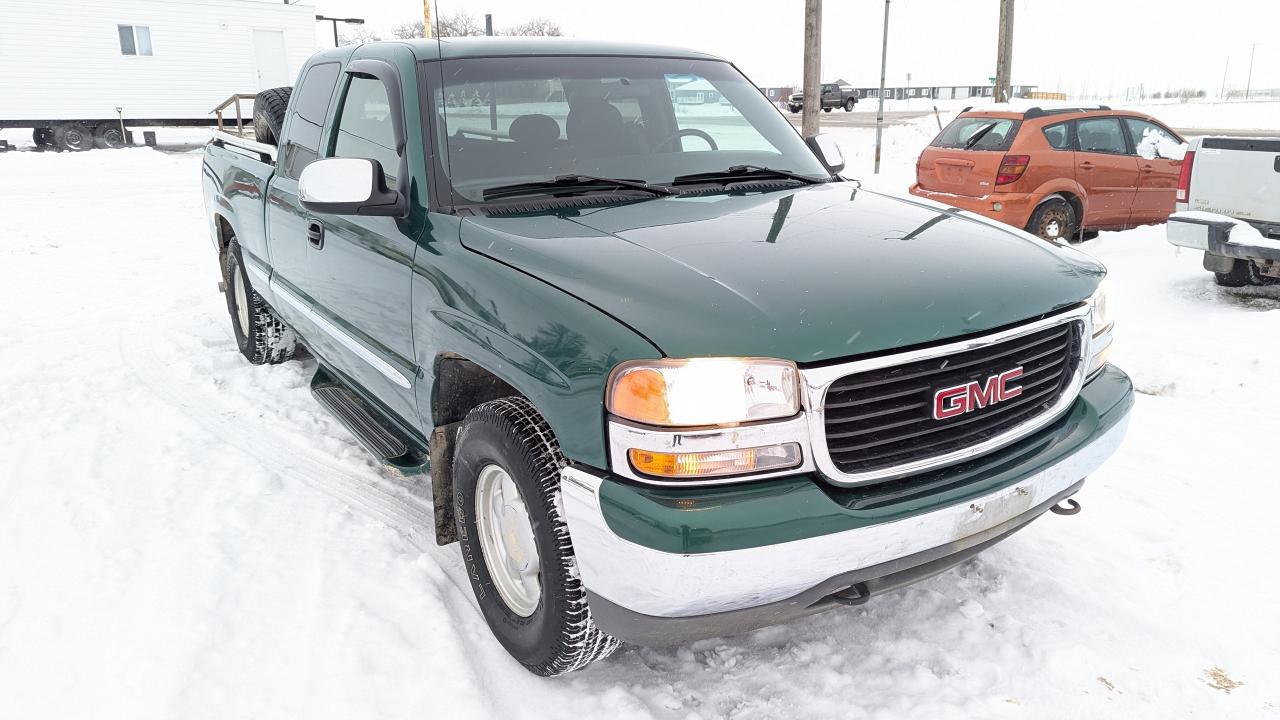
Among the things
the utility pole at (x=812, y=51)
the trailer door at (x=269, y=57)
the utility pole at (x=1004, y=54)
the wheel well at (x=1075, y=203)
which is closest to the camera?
the wheel well at (x=1075, y=203)

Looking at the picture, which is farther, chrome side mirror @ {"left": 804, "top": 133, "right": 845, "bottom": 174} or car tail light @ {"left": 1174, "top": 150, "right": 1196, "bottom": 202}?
car tail light @ {"left": 1174, "top": 150, "right": 1196, "bottom": 202}

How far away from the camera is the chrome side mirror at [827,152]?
4039 millimetres

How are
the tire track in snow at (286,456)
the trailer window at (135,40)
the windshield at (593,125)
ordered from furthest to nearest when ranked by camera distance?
1. the trailer window at (135,40)
2. the tire track in snow at (286,456)
3. the windshield at (593,125)

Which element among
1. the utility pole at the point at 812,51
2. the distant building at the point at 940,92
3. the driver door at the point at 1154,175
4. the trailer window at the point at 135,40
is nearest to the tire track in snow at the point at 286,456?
the driver door at the point at 1154,175

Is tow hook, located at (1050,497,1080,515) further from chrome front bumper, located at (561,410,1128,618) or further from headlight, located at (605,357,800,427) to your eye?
headlight, located at (605,357,800,427)

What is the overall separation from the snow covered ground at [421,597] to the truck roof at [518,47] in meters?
1.83

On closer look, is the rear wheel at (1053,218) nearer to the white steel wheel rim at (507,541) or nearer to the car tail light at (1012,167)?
the car tail light at (1012,167)

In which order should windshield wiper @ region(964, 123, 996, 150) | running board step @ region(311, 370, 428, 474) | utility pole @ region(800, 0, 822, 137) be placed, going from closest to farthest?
running board step @ region(311, 370, 428, 474), windshield wiper @ region(964, 123, 996, 150), utility pole @ region(800, 0, 822, 137)

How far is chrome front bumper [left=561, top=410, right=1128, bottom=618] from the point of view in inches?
80.5

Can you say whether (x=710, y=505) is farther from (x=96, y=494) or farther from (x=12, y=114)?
(x=12, y=114)

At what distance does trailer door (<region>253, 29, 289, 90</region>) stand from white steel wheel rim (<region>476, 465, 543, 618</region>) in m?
27.1

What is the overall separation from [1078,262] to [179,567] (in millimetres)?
3209

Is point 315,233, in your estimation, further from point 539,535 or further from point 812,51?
point 812,51

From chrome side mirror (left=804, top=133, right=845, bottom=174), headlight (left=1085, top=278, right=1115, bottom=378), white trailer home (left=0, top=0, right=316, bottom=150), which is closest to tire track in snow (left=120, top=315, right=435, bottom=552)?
chrome side mirror (left=804, top=133, right=845, bottom=174)
